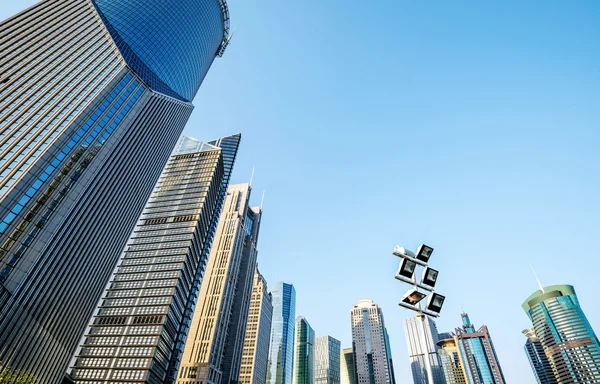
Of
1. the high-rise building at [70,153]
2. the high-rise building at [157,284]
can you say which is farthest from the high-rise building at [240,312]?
the high-rise building at [70,153]

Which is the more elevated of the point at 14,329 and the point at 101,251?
the point at 101,251

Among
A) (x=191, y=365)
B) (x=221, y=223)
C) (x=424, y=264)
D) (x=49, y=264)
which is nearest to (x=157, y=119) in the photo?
(x=49, y=264)

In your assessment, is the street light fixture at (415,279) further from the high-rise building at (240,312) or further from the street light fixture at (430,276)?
the high-rise building at (240,312)

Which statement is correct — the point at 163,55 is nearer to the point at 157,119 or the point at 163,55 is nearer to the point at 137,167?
the point at 157,119

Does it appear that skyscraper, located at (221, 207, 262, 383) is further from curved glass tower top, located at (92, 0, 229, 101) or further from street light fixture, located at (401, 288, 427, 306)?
street light fixture, located at (401, 288, 427, 306)

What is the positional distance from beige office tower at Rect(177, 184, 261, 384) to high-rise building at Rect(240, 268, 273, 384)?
73.1 ft

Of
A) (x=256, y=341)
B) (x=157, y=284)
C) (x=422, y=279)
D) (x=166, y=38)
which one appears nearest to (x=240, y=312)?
(x=256, y=341)

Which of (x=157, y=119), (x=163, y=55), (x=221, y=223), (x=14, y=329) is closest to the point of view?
(x=14, y=329)

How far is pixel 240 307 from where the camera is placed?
153625mm

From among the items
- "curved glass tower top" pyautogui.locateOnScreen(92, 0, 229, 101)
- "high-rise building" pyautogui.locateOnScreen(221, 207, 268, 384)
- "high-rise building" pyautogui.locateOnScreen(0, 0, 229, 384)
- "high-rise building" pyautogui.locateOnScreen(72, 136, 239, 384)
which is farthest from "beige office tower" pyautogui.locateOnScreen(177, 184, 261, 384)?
"curved glass tower top" pyautogui.locateOnScreen(92, 0, 229, 101)

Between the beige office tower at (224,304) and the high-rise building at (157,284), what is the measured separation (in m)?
11.0

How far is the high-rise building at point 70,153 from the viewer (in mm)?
65312

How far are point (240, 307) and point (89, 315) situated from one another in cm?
7066

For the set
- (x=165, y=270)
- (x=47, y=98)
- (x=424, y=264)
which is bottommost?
(x=424, y=264)
